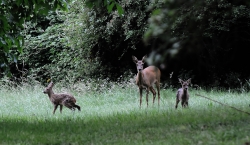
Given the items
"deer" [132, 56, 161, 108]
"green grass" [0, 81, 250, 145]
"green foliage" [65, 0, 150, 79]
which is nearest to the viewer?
"green grass" [0, 81, 250, 145]

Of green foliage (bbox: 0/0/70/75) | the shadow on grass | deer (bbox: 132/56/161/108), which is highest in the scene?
green foliage (bbox: 0/0/70/75)

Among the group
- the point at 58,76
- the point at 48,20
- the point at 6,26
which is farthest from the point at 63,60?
the point at 6,26

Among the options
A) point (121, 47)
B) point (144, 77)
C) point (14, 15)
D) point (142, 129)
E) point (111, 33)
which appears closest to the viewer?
point (142, 129)

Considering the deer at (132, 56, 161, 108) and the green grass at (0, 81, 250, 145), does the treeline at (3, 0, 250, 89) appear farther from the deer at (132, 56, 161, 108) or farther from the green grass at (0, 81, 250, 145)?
the green grass at (0, 81, 250, 145)

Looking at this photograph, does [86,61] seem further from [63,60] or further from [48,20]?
[48,20]

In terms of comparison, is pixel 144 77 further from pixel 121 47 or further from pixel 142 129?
pixel 121 47

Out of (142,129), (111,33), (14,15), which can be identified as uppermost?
(111,33)

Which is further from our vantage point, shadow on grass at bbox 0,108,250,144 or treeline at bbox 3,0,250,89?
treeline at bbox 3,0,250,89

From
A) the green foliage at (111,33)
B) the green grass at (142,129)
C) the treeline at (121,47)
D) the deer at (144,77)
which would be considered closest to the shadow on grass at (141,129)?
the green grass at (142,129)

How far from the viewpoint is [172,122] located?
744cm

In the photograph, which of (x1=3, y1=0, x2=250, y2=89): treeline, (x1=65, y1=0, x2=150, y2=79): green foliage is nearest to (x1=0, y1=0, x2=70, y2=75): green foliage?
(x1=3, y1=0, x2=250, y2=89): treeline

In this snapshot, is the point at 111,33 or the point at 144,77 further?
the point at 111,33

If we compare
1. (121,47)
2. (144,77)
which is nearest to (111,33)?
(121,47)

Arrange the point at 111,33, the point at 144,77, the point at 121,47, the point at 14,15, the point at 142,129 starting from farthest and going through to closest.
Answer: the point at 121,47 → the point at 111,33 → the point at 144,77 → the point at 14,15 → the point at 142,129
